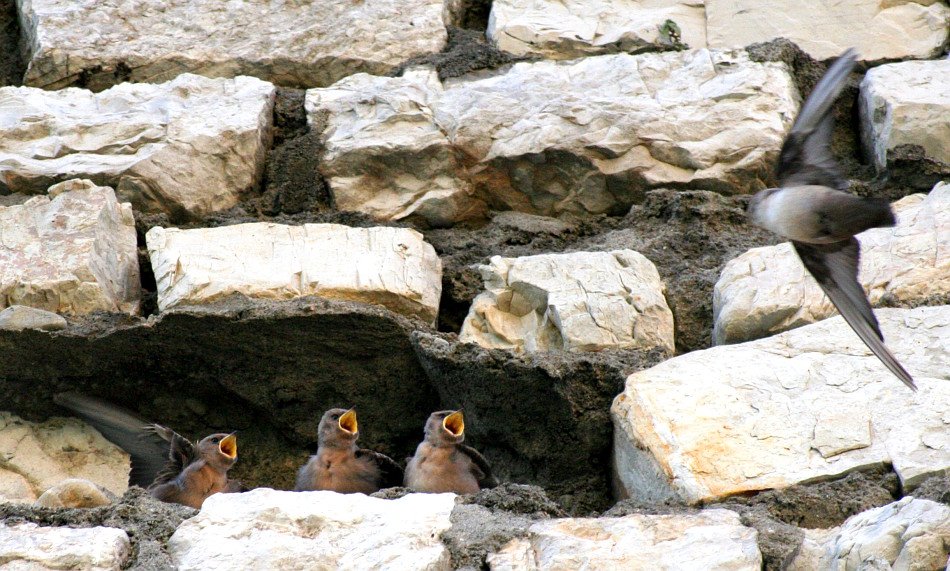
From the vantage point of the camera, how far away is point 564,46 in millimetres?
5988

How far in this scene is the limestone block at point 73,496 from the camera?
3.66 meters

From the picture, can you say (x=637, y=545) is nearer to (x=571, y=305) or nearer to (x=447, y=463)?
(x=447, y=463)

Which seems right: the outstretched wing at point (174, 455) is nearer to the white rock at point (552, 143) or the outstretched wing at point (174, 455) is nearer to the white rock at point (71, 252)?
the white rock at point (71, 252)

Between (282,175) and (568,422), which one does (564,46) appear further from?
(568,422)

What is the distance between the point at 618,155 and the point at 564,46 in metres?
0.94

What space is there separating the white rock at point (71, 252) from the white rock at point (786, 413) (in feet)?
6.47

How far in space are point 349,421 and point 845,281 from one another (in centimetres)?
176

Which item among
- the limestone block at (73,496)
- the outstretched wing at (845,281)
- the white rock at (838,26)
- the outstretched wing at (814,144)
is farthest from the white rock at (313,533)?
the white rock at (838,26)

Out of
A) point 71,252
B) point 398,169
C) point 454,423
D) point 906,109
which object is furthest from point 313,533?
point 906,109

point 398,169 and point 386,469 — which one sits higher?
point 398,169

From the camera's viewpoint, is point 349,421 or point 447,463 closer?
point 447,463

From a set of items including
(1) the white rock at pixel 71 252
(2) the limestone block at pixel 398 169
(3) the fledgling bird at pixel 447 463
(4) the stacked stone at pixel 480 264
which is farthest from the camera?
(2) the limestone block at pixel 398 169

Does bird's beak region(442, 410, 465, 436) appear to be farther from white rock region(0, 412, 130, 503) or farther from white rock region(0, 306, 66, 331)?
white rock region(0, 306, 66, 331)

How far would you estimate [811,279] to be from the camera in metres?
4.46
